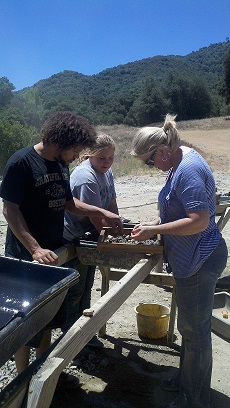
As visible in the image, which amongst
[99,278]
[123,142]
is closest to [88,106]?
[123,142]

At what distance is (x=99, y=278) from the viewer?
5977mm

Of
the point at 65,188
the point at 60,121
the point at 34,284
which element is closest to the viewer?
the point at 34,284

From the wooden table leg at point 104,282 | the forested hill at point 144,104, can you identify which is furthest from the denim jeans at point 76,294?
the forested hill at point 144,104

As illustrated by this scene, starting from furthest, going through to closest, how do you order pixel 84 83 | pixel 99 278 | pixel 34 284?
pixel 84 83 → pixel 99 278 → pixel 34 284

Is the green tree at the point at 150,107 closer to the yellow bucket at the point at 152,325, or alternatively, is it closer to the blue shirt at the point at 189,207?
the yellow bucket at the point at 152,325

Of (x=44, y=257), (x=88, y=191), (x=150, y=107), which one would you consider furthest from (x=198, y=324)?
(x=150, y=107)

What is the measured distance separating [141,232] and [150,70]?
109 m

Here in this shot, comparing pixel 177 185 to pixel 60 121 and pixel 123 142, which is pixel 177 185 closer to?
pixel 60 121

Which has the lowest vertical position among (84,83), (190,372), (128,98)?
(190,372)

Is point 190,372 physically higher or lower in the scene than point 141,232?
lower

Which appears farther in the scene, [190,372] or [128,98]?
[128,98]

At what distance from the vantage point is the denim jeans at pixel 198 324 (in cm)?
280

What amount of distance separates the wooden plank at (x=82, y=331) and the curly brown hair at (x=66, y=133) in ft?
2.91

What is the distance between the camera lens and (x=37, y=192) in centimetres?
281
